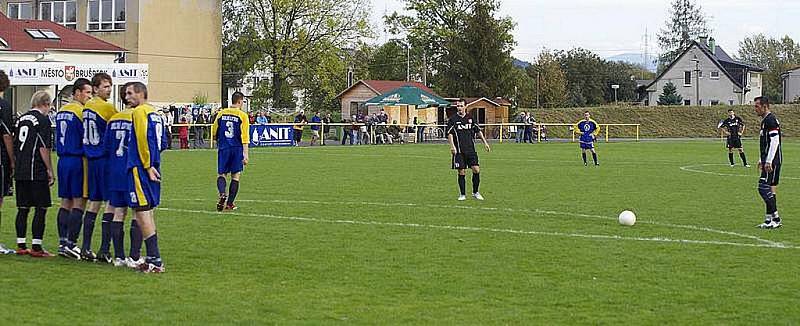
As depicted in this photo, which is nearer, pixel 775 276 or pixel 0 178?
pixel 775 276

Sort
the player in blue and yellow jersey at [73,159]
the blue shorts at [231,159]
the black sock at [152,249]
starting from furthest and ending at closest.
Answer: the blue shorts at [231,159]
the player in blue and yellow jersey at [73,159]
the black sock at [152,249]

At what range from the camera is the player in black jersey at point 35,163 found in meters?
11.5

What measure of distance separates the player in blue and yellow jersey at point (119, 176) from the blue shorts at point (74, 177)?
49cm

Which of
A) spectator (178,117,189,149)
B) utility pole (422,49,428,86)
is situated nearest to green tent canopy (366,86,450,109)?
spectator (178,117,189,149)

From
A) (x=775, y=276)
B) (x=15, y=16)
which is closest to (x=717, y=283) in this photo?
(x=775, y=276)

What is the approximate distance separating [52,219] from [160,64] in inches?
1998

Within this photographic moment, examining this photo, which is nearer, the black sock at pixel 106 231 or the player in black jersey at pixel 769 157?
the black sock at pixel 106 231

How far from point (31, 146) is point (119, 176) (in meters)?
1.63

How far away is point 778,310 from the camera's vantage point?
8820 mm

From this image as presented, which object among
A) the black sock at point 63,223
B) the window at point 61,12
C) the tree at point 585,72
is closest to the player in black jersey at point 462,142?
the black sock at point 63,223

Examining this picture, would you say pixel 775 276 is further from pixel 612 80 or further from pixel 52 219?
pixel 612 80

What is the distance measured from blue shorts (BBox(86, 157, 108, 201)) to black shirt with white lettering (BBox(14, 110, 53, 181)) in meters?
0.75

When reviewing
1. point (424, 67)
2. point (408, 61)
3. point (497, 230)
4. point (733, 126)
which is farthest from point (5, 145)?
point (408, 61)

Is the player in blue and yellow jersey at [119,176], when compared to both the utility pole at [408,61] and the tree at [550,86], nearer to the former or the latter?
the utility pole at [408,61]
